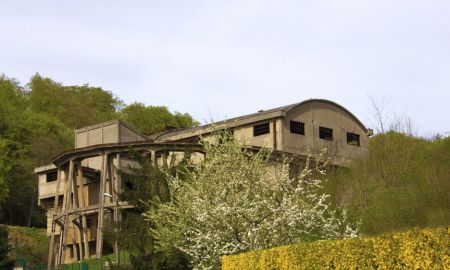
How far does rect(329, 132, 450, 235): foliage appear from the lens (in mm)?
29859

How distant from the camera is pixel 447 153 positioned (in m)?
39.8

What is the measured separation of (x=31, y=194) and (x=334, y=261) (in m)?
70.4

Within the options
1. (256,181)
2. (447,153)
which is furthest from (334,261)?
(447,153)

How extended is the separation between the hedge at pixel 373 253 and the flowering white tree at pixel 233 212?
183 inches

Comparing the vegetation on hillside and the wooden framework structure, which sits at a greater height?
the vegetation on hillside

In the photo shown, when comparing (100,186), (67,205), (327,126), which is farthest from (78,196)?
(327,126)

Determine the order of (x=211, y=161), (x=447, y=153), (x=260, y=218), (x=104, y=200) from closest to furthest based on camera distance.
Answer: (x=260, y=218) < (x=211, y=161) < (x=447, y=153) < (x=104, y=200)

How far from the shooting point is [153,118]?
109938mm

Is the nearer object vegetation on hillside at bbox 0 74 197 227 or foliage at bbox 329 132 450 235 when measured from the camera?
foliage at bbox 329 132 450 235

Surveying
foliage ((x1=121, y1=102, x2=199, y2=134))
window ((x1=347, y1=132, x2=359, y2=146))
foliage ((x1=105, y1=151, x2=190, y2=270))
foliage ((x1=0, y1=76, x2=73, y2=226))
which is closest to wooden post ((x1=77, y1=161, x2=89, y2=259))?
foliage ((x1=105, y1=151, x2=190, y2=270))

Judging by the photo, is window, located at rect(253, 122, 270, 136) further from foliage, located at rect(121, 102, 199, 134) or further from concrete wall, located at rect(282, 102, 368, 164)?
foliage, located at rect(121, 102, 199, 134)

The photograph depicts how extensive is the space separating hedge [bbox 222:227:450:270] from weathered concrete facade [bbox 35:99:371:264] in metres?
26.2

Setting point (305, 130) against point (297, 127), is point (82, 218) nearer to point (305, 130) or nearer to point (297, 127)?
point (297, 127)

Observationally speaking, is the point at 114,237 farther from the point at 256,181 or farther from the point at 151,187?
the point at 256,181
